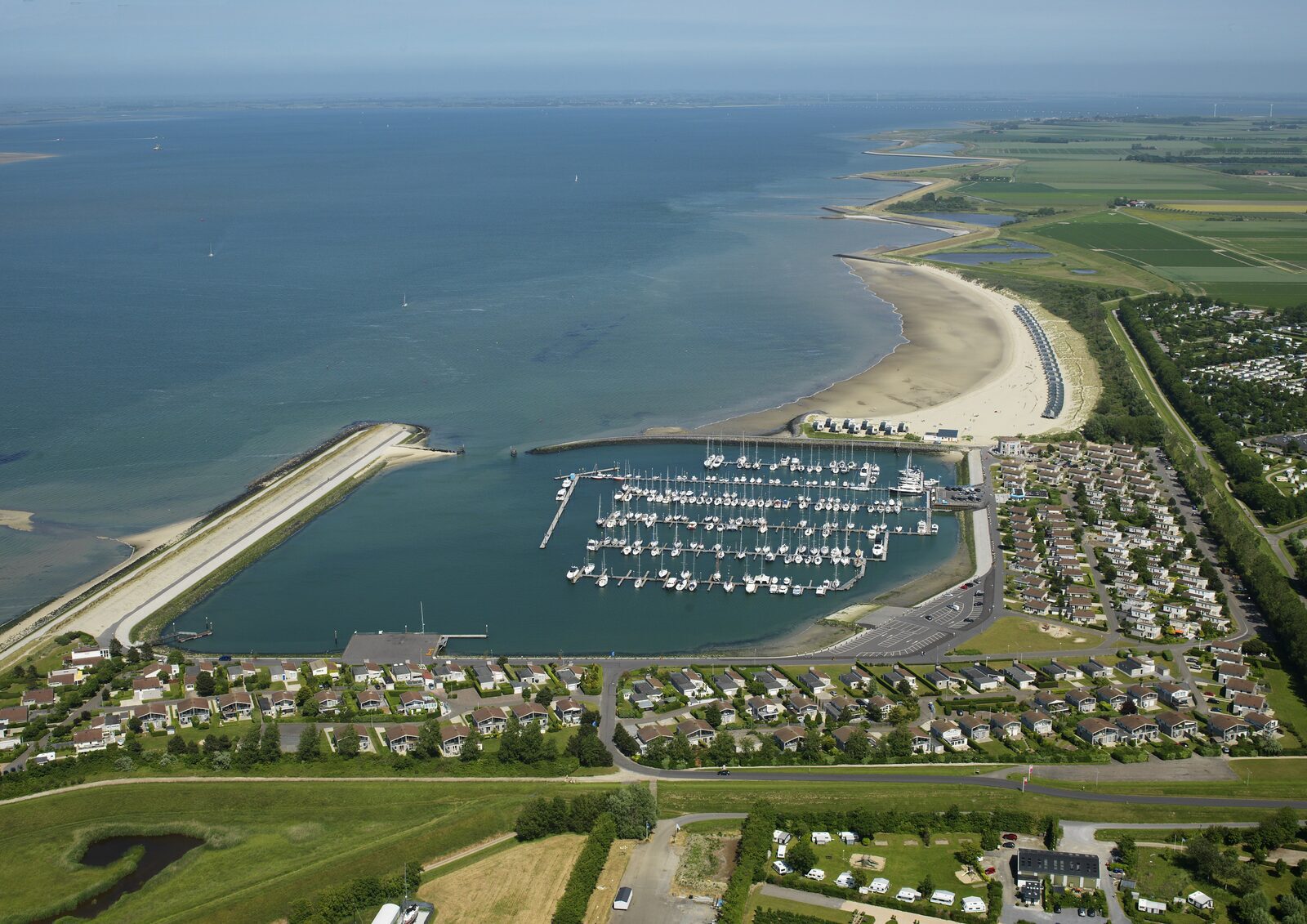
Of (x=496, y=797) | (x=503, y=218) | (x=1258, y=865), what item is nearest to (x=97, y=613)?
(x=496, y=797)

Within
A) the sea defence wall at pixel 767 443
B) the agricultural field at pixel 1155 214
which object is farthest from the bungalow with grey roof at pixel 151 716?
the agricultural field at pixel 1155 214

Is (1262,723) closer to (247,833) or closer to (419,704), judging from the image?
(419,704)

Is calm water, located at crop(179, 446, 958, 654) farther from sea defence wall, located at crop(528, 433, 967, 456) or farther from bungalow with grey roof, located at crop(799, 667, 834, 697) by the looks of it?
bungalow with grey roof, located at crop(799, 667, 834, 697)

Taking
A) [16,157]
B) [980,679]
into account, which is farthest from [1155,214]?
[16,157]

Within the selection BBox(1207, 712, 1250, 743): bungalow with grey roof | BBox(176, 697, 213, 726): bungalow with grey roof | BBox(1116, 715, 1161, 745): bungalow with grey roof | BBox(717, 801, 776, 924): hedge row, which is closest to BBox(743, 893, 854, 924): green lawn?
BBox(717, 801, 776, 924): hedge row

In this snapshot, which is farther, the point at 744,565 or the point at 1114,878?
the point at 744,565

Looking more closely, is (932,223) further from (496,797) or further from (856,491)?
(496,797)
